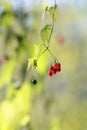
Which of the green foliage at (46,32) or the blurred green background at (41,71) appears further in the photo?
the blurred green background at (41,71)

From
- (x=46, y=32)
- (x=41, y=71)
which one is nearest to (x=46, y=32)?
(x=46, y=32)

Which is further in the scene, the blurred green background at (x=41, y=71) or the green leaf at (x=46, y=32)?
the blurred green background at (x=41, y=71)

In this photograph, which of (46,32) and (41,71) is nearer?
(46,32)

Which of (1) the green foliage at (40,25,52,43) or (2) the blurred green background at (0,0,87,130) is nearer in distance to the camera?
(1) the green foliage at (40,25,52,43)

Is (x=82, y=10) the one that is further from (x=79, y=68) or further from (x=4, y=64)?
(x=4, y=64)

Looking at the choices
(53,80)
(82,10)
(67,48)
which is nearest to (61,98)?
(53,80)

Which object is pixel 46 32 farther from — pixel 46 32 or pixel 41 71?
pixel 41 71

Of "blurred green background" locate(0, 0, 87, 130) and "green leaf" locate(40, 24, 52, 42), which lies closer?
"green leaf" locate(40, 24, 52, 42)

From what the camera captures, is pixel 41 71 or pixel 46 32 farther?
pixel 41 71
